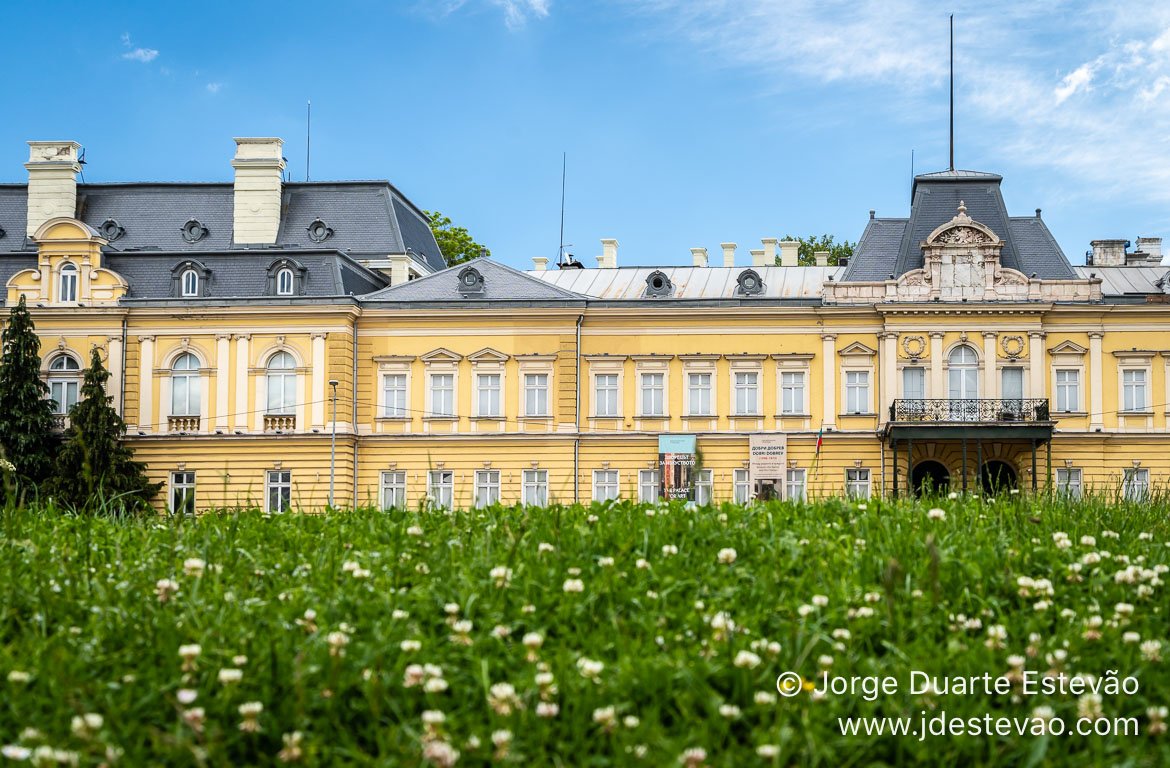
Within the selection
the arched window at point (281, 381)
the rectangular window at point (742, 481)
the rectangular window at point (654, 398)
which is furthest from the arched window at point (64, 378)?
the rectangular window at point (742, 481)

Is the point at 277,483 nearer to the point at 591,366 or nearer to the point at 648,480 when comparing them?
the point at 591,366

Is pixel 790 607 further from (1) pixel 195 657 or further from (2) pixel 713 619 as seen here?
(1) pixel 195 657

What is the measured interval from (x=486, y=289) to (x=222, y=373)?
7980 mm

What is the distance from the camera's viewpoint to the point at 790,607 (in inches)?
306

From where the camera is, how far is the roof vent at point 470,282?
139 feet

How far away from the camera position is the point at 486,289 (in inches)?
1674

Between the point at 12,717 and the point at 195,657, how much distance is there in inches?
33.2

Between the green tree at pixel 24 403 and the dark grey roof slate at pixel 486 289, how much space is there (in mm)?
9383

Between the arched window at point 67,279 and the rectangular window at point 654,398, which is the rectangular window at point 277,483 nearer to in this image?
the arched window at point 67,279

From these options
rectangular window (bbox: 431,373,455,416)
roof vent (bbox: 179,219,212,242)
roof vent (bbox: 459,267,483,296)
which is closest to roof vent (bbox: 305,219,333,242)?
roof vent (bbox: 179,219,212,242)

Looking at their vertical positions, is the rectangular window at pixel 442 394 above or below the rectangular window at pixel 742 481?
above

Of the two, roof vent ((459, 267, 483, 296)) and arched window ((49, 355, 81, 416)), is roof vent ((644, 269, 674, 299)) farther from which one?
arched window ((49, 355, 81, 416))

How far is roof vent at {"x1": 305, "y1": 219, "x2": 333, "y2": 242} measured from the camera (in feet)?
153

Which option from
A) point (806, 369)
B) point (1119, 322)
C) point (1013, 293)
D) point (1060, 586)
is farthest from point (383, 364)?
point (1060, 586)
